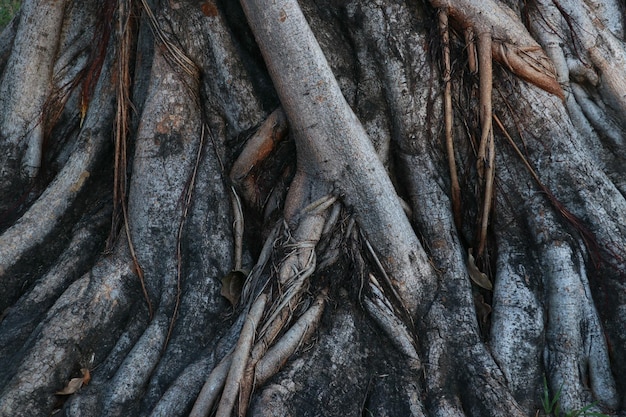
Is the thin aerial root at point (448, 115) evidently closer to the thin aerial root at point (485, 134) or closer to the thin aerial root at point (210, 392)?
the thin aerial root at point (485, 134)

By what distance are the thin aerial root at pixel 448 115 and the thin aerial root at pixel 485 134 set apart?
0.11 m

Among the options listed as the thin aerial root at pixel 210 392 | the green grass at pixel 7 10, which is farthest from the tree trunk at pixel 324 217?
the green grass at pixel 7 10

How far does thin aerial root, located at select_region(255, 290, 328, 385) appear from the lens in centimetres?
249

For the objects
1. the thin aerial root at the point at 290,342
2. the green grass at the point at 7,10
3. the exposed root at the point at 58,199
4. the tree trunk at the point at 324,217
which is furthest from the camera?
the green grass at the point at 7,10

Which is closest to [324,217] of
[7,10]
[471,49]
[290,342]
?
[290,342]

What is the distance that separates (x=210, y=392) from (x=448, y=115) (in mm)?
1570

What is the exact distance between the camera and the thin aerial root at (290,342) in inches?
98.0

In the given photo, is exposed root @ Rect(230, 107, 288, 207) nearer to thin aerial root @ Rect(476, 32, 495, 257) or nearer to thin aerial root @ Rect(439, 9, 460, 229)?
thin aerial root @ Rect(439, 9, 460, 229)

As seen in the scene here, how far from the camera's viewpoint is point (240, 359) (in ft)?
8.04

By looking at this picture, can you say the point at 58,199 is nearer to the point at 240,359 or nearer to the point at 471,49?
the point at 240,359

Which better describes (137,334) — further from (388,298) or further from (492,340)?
(492,340)

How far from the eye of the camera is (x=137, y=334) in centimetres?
289

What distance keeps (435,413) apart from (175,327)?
1.10m

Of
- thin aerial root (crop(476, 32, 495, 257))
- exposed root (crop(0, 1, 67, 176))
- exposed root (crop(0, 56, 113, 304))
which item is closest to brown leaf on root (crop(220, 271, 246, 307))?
exposed root (crop(0, 56, 113, 304))
